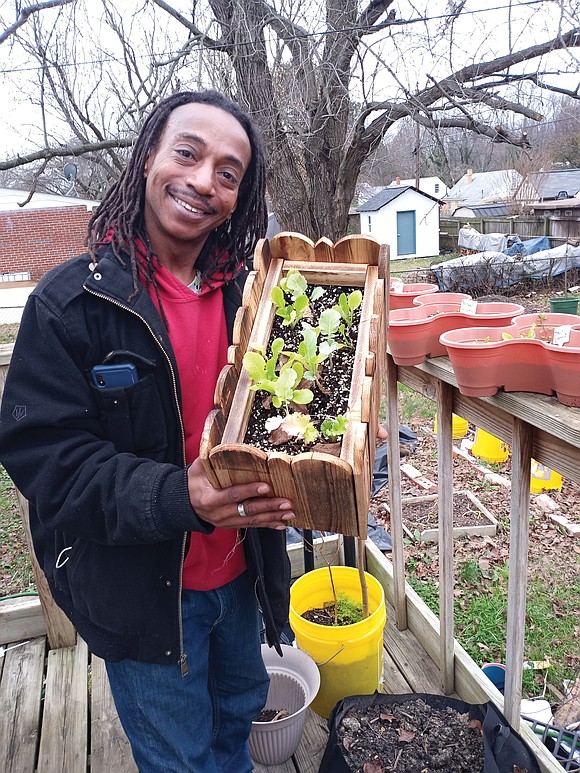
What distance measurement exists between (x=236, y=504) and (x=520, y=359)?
60 cm

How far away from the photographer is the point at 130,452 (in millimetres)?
1136

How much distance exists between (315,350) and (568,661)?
7.07ft

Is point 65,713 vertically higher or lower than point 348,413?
lower

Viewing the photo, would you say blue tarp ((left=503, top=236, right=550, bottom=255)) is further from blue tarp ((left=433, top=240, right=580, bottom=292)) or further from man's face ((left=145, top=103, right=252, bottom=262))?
man's face ((left=145, top=103, right=252, bottom=262))

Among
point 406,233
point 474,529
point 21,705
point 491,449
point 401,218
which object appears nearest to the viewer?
point 21,705

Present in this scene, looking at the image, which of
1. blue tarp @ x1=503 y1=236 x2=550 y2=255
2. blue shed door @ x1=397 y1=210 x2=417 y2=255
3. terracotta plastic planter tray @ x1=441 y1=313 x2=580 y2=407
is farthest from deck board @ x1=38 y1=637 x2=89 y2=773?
blue shed door @ x1=397 y1=210 x2=417 y2=255

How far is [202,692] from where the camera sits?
1300 millimetres

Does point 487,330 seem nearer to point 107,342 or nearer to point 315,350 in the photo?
point 315,350

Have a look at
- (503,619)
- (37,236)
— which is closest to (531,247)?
(37,236)

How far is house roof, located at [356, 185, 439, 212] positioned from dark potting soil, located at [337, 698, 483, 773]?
2276 cm

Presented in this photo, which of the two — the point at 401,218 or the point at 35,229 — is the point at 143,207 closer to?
the point at 35,229

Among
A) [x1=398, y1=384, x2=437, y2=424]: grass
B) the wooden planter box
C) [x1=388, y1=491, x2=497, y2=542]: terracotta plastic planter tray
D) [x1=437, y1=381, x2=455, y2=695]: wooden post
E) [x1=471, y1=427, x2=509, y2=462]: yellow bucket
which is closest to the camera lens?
the wooden planter box

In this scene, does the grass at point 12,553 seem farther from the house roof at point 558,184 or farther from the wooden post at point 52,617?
the house roof at point 558,184

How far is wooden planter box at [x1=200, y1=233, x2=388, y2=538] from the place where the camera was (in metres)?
0.85
